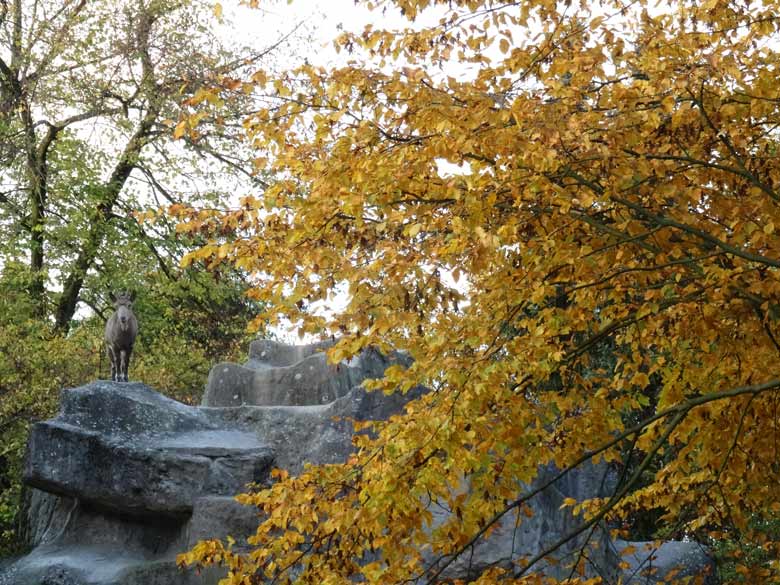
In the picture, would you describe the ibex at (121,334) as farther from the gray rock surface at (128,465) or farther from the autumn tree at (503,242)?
the autumn tree at (503,242)

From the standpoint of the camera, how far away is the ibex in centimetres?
1391

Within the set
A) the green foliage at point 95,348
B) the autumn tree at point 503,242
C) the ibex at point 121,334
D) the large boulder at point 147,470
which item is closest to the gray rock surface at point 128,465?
the large boulder at point 147,470

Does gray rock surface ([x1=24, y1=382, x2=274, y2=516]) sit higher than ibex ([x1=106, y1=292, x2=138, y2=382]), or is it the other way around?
ibex ([x1=106, y1=292, x2=138, y2=382])

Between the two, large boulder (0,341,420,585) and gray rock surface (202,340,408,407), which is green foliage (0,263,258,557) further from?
gray rock surface (202,340,408,407)

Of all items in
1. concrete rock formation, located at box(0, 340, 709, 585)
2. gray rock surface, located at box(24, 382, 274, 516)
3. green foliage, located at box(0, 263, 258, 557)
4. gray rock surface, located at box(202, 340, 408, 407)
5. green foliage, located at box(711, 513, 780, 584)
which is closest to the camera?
green foliage, located at box(711, 513, 780, 584)

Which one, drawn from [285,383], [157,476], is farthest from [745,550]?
[157,476]

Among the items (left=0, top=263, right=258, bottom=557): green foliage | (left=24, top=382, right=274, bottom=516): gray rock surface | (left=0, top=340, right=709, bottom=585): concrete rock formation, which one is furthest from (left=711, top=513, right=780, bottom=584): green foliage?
(left=0, top=263, right=258, bottom=557): green foliage

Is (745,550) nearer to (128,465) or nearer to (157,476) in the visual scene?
(157,476)

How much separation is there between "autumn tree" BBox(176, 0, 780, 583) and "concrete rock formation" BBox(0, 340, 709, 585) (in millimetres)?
4743

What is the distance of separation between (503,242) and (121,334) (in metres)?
8.63

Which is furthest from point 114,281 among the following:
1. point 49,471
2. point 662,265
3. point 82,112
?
point 662,265

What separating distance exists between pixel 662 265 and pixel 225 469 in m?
7.47

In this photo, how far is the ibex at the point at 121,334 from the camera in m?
13.9

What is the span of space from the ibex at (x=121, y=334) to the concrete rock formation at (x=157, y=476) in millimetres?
1087
